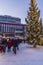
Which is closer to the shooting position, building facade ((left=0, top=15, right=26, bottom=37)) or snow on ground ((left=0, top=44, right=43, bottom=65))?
snow on ground ((left=0, top=44, right=43, bottom=65))

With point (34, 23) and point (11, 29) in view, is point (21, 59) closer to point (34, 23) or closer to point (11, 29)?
point (34, 23)

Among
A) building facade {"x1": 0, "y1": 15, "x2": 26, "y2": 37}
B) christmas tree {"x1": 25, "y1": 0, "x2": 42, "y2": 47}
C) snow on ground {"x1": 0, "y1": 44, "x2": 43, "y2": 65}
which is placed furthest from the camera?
building facade {"x1": 0, "y1": 15, "x2": 26, "y2": 37}

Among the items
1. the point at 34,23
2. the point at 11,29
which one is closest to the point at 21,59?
the point at 34,23

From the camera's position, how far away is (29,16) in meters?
13.0

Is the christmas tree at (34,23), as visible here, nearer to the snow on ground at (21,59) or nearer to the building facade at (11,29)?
the snow on ground at (21,59)

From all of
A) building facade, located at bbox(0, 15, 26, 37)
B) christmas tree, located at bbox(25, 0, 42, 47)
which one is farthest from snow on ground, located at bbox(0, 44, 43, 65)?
building facade, located at bbox(0, 15, 26, 37)

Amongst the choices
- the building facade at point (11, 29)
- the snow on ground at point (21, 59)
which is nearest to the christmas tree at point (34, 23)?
the snow on ground at point (21, 59)

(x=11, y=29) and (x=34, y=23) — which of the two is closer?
(x=34, y=23)

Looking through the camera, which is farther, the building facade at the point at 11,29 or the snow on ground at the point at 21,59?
the building facade at the point at 11,29

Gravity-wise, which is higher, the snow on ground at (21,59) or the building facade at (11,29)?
the building facade at (11,29)

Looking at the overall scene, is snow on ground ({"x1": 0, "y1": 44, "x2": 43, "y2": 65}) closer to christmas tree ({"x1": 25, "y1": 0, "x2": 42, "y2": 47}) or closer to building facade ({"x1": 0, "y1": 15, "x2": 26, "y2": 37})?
christmas tree ({"x1": 25, "y1": 0, "x2": 42, "y2": 47})

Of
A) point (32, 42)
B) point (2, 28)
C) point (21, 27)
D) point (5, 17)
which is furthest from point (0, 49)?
point (5, 17)

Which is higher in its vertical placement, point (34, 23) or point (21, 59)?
point (34, 23)

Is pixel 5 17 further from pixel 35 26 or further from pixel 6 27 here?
pixel 35 26
